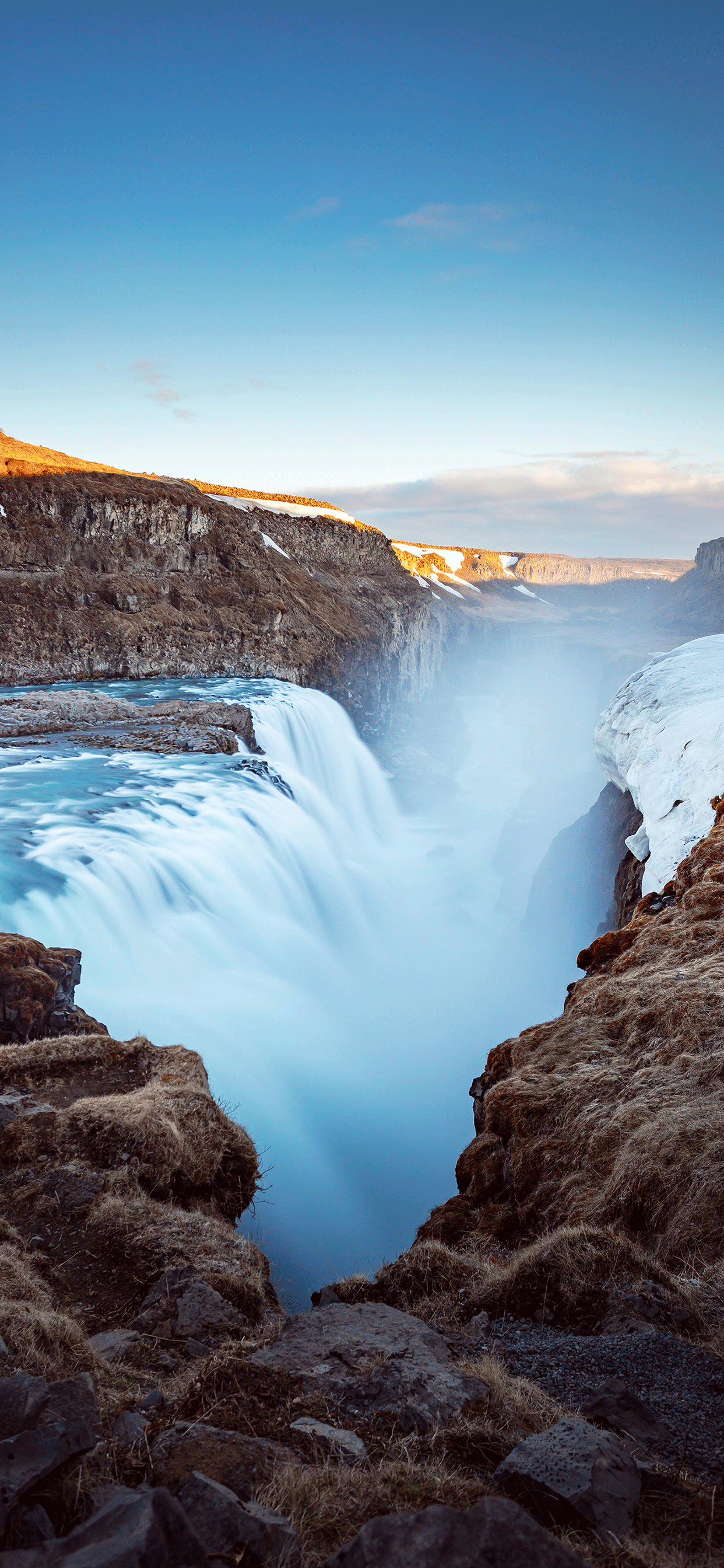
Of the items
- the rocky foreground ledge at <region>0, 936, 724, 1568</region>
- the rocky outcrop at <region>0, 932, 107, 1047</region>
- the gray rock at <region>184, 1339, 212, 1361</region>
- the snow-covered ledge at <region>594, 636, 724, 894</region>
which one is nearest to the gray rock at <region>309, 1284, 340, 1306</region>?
the rocky foreground ledge at <region>0, 936, 724, 1568</region>

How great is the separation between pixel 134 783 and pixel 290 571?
1598 inches

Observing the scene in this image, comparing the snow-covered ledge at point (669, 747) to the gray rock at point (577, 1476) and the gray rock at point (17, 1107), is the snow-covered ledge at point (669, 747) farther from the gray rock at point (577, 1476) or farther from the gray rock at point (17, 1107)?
the gray rock at point (577, 1476)

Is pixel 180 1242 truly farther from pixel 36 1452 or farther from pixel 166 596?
pixel 166 596

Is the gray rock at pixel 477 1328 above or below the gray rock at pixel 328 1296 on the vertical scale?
above

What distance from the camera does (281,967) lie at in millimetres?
16031

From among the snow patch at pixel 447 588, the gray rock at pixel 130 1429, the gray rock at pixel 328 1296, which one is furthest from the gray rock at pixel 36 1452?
the snow patch at pixel 447 588

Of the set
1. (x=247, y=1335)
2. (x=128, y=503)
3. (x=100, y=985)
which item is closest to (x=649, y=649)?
(x=128, y=503)

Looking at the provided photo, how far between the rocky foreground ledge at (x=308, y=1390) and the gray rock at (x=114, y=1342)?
17 millimetres

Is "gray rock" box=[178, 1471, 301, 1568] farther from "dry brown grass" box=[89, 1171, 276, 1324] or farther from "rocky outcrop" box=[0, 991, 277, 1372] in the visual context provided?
"dry brown grass" box=[89, 1171, 276, 1324]

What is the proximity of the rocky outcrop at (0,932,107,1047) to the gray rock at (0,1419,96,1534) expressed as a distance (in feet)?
20.6

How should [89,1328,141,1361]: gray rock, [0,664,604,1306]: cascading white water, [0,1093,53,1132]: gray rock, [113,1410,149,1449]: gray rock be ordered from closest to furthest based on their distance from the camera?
[113,1410,149,1449]: gray rock → [89,1328,141,1361]: gray rock → [0,1093,53,1132]: gray rock → [0,664,604,1306]: cascading white water

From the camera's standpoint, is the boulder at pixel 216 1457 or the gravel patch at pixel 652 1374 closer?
the boulder at pixel 216 1457

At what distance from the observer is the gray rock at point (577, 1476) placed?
2.62 m

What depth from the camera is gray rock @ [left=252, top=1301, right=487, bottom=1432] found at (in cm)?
Answer: 347
